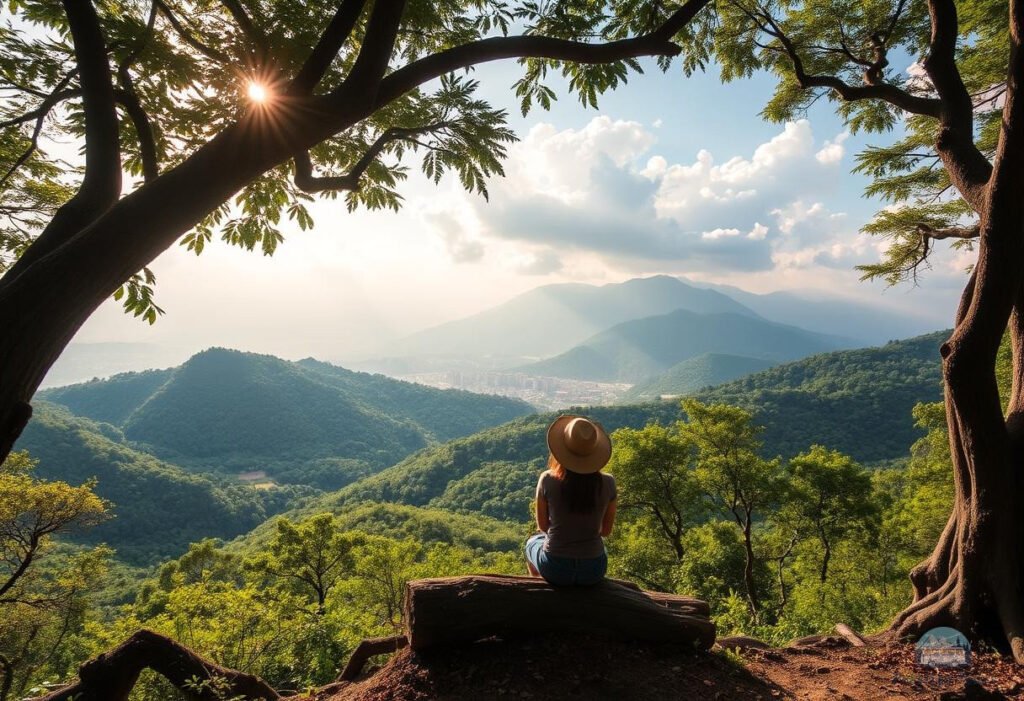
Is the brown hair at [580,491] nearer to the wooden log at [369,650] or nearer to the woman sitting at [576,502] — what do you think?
the woman sitting at [576,502]

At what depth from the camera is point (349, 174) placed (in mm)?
4297

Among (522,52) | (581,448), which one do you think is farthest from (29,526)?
(522,52)

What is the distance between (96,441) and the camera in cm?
8638

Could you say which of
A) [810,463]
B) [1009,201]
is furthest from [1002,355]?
[1009,201]

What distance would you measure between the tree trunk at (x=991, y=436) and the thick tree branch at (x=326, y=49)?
533 centimetres

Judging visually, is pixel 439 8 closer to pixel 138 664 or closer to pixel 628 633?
pixel 628 633

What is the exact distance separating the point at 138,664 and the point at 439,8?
5.97 metres

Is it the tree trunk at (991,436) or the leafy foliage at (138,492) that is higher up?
the tree trunk at (991,436)

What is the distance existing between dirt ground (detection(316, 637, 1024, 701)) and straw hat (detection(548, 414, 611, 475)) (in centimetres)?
126

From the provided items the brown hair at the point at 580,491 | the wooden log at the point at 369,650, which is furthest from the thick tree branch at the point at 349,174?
the wooden log at the point at 369,650

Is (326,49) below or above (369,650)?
above

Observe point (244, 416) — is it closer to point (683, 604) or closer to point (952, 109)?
point (683, 604)

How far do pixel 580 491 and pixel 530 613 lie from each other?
3.11ft

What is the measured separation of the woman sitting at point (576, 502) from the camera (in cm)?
352
